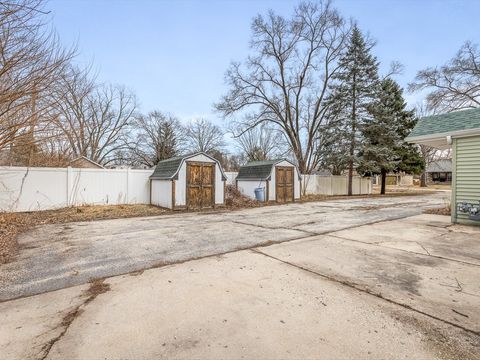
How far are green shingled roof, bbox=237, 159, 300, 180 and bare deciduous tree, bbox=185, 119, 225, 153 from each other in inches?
876

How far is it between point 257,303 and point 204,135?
37011 millimetres

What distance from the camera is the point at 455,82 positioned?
61.0 ft

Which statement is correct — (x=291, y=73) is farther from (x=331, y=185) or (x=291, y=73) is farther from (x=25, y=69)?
(x=25, y=69)

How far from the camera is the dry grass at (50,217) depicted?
5301 millimetres

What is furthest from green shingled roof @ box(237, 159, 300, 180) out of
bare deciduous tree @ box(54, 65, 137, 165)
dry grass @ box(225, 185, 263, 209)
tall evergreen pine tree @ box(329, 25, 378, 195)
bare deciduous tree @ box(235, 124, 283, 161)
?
bare deciduous tree @ box(235, 124, 283, 161)

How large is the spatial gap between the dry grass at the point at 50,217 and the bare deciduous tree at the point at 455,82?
20.9m

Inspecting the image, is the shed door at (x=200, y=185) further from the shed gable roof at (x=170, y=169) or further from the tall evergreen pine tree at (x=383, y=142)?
the tall evergreen pine tree at (x=383, y=142)

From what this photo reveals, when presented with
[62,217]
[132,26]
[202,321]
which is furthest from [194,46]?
[202,321]

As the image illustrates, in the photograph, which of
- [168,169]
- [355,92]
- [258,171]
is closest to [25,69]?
[168,169]

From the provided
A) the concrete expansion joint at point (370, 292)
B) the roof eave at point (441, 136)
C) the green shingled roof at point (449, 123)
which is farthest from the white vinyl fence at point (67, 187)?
the green shingled roof at point (449, 123)

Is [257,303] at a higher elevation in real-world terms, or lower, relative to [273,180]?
lower

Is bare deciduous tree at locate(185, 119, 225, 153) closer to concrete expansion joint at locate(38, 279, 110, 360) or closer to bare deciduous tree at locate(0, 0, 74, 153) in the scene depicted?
bare deciduous tree at locate(0, 0, 74, 153)

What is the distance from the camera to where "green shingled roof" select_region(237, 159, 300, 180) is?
1433 cm

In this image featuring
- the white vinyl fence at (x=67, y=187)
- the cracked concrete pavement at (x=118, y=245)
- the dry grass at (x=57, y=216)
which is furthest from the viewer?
the white vinyl fence at (x=67, y=187)
